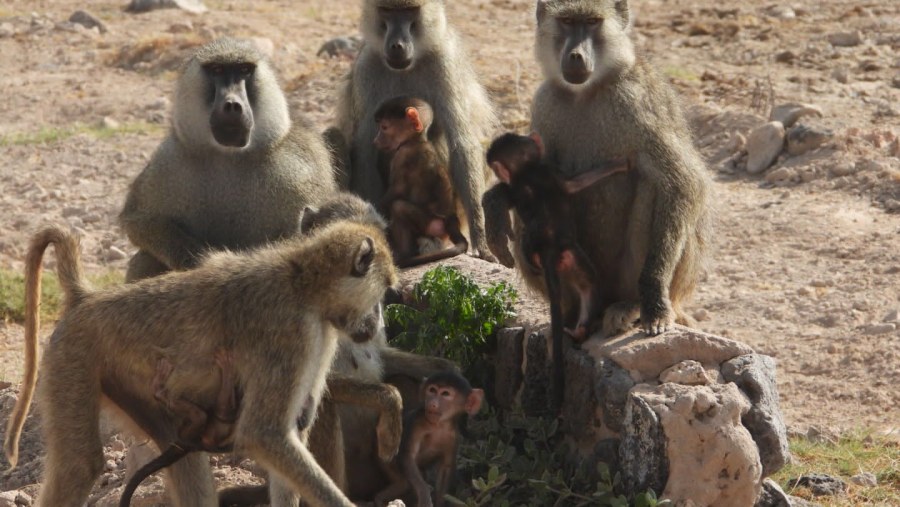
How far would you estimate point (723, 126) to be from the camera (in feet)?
32.1

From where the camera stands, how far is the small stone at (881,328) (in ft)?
A: 22.7

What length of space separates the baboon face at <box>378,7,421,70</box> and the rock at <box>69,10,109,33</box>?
7364mm

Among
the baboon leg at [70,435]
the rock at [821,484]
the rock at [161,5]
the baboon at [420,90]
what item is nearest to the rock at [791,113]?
the baboon at [420,90]

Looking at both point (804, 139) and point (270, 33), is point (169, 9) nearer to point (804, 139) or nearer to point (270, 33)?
point (270, 33)

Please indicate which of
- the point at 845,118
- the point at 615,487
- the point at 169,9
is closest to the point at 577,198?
the point at 615,487

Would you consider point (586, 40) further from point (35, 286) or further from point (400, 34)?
point (35, 286)

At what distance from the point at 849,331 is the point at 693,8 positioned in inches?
274

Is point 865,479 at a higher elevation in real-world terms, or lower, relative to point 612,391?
lower

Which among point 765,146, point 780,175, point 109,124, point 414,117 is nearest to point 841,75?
point 765,146

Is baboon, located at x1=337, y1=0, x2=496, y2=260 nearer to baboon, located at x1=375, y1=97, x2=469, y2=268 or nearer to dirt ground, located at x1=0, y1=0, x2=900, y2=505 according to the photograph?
baboon, located at x1=375, y1=97, x2=469, y2=268

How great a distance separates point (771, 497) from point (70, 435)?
7.88ft

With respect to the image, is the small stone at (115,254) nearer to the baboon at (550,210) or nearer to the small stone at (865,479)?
the baboon at (550,210)

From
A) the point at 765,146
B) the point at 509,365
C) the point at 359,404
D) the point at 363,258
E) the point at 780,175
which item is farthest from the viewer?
the point at 765,146

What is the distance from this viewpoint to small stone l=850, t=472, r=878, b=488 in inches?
218
